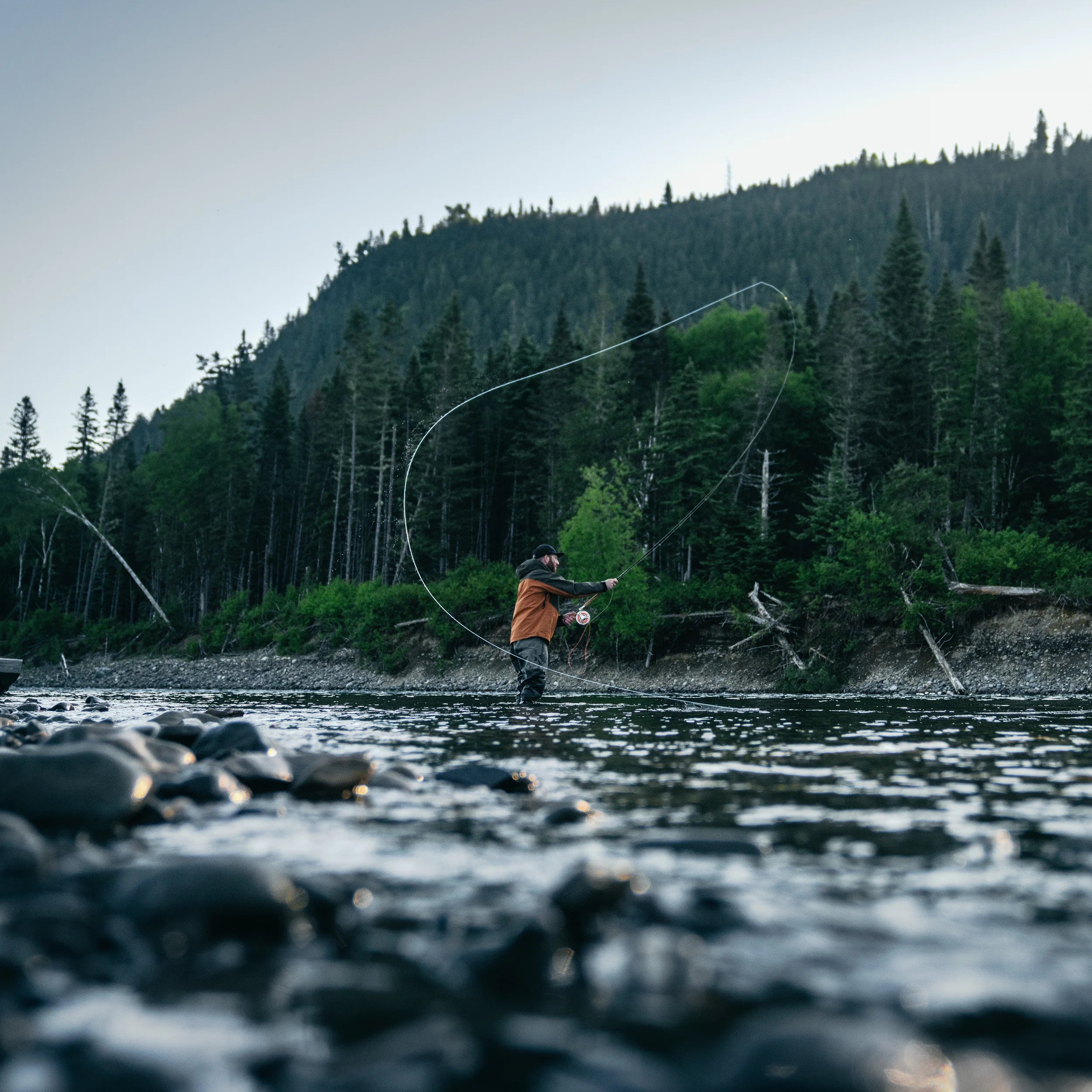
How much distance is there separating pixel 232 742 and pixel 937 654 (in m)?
22.4

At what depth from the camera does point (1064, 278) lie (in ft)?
371

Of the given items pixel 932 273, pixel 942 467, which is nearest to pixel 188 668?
pixel 942 467

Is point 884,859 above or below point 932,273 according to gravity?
below

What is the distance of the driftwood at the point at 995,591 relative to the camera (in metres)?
26.3

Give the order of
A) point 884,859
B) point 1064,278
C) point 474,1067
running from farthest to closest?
point 1064,278 < point 884,859 < point 474,1067

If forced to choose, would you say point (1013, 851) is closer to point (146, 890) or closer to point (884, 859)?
point (884, 859)

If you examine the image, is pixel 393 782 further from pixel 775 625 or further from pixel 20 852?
pixel 775 625

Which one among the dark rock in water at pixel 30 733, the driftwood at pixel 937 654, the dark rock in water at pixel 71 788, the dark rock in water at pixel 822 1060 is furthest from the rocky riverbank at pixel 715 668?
the dark rock in water at pixel 822 1060

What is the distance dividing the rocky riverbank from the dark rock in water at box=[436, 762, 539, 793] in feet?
65.0

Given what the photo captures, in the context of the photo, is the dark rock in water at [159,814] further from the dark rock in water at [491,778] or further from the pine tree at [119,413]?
the pine tree at [119,413]

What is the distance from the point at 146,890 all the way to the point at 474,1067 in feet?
4.38

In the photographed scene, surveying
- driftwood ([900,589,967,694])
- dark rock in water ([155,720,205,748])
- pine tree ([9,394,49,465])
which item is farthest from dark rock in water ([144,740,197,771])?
pine tree ([9,394,49,465])

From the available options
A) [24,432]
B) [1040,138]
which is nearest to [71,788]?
[24,432]

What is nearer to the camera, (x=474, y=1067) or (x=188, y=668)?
(x=474, y=1067)
